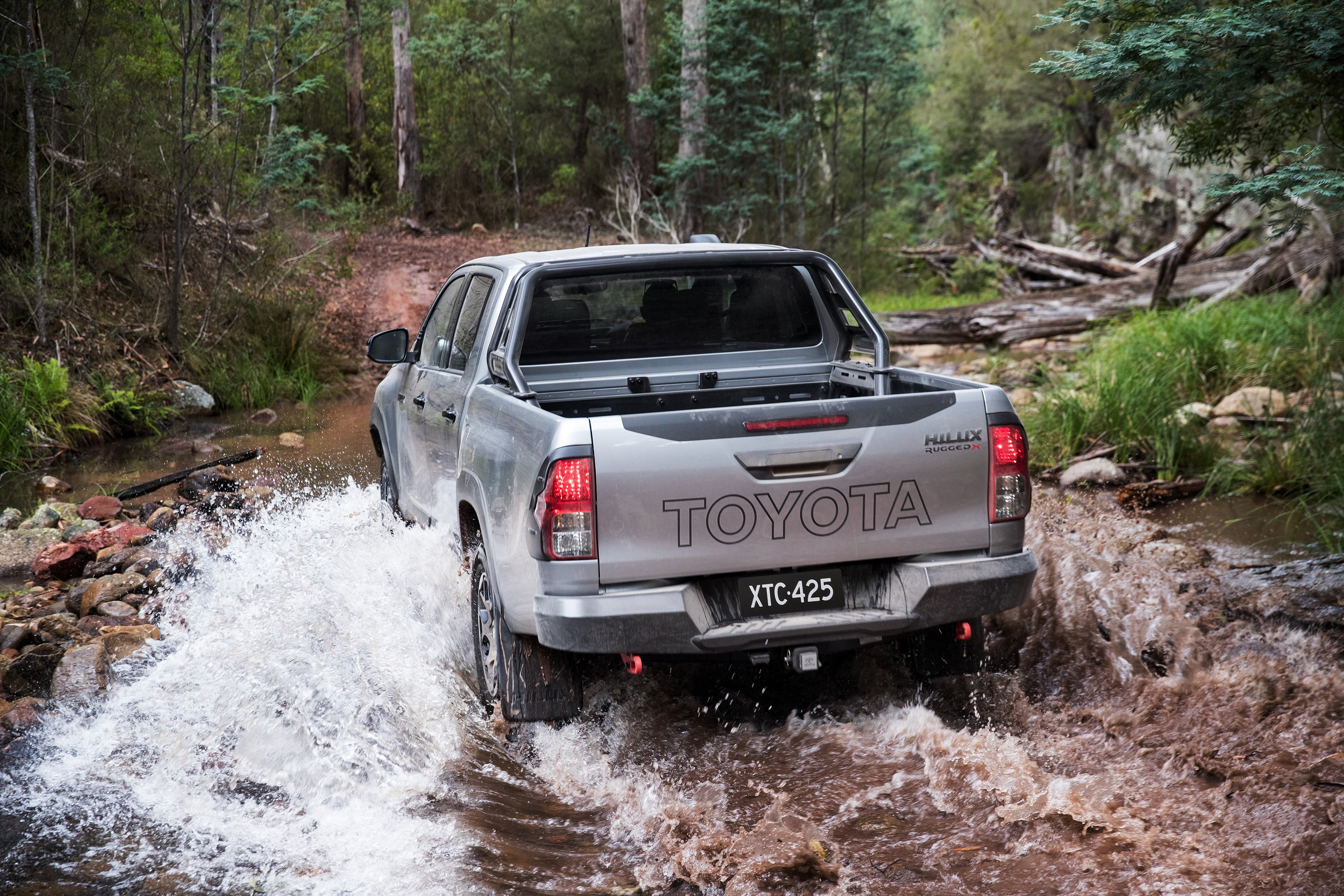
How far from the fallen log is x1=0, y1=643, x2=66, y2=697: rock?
3437 millimetres

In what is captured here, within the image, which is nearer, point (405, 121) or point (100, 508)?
point (100, 508)

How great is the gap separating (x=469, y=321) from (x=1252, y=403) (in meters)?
6.49

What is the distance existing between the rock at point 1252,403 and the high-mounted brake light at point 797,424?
6.05 meters

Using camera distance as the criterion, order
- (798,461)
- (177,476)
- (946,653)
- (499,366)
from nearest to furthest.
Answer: (798,461), (946,653), (499,366), (177,476)

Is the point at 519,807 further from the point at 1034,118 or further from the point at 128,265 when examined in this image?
the point at 1034,118

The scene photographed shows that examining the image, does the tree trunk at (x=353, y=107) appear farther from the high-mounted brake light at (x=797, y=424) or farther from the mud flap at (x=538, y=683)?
the high-mounted brake light at (x=797, y=424)

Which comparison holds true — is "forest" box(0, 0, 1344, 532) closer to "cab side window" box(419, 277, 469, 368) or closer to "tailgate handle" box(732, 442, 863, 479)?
"cab side window" box(419, 277, 469, 368)

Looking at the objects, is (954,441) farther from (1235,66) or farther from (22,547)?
(22,547)

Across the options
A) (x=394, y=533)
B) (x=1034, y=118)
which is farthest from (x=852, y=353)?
(x=1034, y=118)

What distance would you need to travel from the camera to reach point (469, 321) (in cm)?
507

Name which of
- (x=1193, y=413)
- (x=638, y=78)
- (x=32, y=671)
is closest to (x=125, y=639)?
(x=32, y=671)

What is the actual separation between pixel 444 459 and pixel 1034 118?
3408cm

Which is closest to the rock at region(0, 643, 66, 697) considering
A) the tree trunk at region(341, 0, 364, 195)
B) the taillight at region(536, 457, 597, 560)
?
the taillight at region(536, 457, 597, 560)

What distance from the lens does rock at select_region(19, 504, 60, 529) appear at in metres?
7.34
